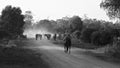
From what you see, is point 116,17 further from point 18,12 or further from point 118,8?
point 18,12

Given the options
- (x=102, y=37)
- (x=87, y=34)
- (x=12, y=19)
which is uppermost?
(x=12, y=19)

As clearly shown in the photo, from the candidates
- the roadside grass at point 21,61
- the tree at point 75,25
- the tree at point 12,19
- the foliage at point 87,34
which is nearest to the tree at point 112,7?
the roadside grass at point 21,61

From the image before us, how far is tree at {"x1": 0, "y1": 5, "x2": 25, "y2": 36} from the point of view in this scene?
2980 inches

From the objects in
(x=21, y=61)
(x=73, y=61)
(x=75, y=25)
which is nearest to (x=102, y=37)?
(x=73, y=61)

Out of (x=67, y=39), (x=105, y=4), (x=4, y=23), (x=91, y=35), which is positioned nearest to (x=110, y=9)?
(x=105, y=4)

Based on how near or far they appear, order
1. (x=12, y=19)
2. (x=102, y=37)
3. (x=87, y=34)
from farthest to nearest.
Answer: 1. (x=12, y=19)
2. (x=87, y=34)
3. (x=102, y=37)

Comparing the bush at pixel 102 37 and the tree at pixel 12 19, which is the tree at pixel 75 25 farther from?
the bush at pixel 102 37

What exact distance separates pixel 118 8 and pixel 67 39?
9549mm

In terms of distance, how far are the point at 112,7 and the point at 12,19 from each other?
1920 inches

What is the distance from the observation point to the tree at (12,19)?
2980 inches

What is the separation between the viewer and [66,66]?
16.6 meters

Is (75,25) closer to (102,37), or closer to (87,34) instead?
(87,34)

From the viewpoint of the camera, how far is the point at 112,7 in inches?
1378

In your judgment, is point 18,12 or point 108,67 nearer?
point 108,67
